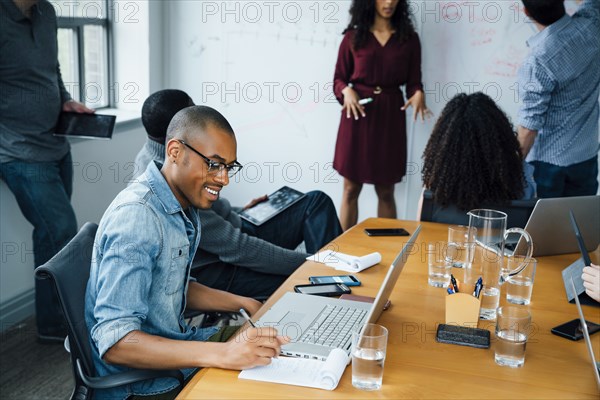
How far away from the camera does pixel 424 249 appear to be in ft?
7.31

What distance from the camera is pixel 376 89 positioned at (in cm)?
387

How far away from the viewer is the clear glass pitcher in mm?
1702

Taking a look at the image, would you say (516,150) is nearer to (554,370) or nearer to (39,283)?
(554,370)

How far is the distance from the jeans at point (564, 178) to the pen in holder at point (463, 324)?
1754mm

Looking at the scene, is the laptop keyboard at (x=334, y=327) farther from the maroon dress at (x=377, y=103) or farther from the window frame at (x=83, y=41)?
the window frame at (x=83, y=41)

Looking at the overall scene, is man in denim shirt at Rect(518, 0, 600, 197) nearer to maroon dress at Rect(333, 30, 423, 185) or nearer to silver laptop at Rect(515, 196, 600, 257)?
maroon dress at Rect(333, 30, 423, 185)

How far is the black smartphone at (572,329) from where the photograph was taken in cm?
160

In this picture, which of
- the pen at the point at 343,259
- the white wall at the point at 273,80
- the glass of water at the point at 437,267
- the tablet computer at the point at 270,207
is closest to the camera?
the glass of water at the point at 437,267

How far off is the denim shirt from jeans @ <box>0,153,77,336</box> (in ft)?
4.60

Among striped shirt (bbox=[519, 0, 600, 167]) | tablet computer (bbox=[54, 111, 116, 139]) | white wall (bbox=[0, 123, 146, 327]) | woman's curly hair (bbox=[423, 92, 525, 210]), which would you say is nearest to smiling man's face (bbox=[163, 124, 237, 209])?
woman's curly hair (bbox=[423, 92, 525, 210])

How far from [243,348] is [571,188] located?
2.41m

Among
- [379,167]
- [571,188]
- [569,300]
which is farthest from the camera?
[379,167]

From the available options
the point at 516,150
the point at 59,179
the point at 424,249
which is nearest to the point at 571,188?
the point at 516,150

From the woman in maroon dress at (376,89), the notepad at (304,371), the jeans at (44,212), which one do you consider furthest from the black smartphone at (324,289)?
the woman in maroon dress at (376,89)
